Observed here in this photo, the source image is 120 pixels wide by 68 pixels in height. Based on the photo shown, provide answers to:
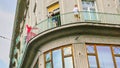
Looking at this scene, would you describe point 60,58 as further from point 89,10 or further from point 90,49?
point 89,10

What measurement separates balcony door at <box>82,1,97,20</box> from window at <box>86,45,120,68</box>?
8.29 feet

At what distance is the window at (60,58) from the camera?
61.0ft

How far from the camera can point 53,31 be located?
19641mm

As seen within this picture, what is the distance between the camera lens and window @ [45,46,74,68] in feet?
61.0

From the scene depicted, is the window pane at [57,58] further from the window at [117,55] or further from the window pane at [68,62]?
the window at [117,55]

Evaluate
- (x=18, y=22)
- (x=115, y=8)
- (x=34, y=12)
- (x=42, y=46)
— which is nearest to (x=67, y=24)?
(x=42, y=46)

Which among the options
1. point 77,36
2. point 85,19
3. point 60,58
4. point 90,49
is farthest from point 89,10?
point 60,58

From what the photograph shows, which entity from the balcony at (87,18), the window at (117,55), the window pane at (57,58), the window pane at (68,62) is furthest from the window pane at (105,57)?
the window pane at (57,58)

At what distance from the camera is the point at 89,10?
71.3 feet

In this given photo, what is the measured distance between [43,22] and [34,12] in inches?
149

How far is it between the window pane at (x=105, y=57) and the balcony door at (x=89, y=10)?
8.56ft

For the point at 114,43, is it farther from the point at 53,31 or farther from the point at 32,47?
the point at 32,47

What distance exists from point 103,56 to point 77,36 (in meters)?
2.18

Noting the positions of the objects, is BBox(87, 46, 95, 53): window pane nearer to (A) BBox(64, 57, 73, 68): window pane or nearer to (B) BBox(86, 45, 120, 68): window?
(B) BBox(86, 45, 120, 68): window
